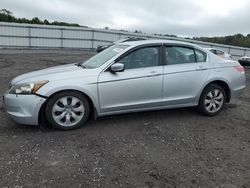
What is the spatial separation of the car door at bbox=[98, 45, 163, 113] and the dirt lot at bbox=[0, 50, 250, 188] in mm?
416

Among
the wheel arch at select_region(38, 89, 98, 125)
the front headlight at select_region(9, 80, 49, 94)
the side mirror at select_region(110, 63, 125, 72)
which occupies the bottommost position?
the wheel arch at select_region(38, 89, 98, 125)

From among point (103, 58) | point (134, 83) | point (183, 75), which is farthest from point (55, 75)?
point (183, 75)

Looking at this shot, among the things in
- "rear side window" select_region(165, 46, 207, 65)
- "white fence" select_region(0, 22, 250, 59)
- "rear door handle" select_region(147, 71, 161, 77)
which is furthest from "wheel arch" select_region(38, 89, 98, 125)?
"white fence" select_region(0, 22, 250, 59)

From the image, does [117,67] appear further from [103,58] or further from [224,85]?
[224,85]

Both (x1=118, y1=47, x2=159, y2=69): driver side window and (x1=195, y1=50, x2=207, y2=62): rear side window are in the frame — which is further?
(x1=195, y1=50, x2=207, y2=62): rear side window

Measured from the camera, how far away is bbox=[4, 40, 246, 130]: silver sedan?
171 inches

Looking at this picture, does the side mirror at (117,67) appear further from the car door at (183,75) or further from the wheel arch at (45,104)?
the car door at (183,75)

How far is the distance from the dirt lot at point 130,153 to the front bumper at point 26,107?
26 cm

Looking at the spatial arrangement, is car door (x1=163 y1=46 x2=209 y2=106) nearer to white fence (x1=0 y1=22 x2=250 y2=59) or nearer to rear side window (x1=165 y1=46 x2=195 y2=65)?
rear side window (x1=165 y1=46 x2=195 y2=65)

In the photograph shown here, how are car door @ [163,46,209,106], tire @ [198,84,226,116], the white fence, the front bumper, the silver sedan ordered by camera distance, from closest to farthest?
the front bumper, the silver sedan, car door @ [163,46,209,106], tire @ [198,84,226,116], the white fence

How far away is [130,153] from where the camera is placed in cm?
381

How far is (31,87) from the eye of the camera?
4.29m

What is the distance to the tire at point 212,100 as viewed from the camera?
5425mm

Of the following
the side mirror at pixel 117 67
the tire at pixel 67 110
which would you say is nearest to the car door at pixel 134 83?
the side mirror at pixel 117 67
